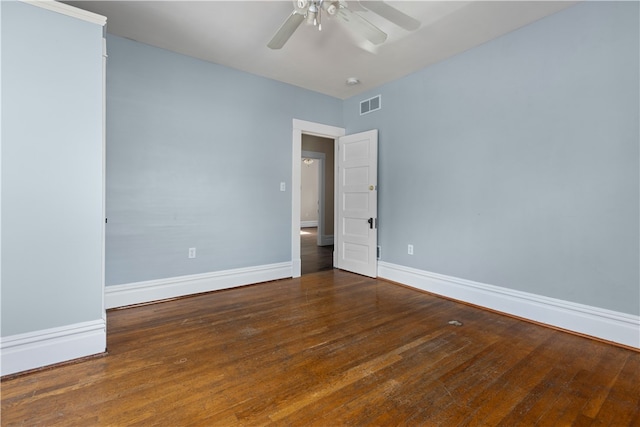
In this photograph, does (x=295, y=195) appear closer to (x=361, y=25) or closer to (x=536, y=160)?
(x=361, y=25)

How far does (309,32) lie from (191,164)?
6.30 ft

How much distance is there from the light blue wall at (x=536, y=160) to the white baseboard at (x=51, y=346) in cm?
334

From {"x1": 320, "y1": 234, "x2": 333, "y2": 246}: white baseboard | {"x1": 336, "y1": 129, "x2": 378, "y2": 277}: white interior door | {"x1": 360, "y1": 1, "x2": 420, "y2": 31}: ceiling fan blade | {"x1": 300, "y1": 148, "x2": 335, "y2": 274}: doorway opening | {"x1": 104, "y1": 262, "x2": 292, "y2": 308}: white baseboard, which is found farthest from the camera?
{"x1": 320, "y1": 234, "x2": 333, "y2": 246}: white baseboard

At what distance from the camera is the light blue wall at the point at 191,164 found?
3.04 meters

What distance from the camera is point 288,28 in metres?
2.28

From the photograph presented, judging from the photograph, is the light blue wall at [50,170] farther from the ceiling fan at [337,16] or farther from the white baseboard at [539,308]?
the white baseboard at [539,308]

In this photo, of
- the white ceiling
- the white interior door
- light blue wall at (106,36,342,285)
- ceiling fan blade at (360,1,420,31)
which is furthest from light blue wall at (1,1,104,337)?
the white interior door

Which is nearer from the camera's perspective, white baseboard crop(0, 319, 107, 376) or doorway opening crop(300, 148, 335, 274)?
white baseboard crop(0, 319, 107, 376)

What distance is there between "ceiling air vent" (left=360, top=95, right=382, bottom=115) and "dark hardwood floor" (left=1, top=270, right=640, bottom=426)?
2895 mm

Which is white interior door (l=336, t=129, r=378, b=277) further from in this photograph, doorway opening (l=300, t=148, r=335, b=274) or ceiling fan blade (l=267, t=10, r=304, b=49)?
ceiling fan blade (l=267, t=10, r=304, b=49)

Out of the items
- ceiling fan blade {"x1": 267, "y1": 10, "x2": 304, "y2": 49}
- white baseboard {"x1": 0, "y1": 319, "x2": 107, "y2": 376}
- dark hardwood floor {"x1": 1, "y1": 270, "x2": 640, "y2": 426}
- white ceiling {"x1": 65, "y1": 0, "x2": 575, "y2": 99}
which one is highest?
white ceiling {"x1": 65, "y1": 0, "x2": 575, "y2": 99}

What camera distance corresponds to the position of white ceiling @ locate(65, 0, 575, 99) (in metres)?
2.53

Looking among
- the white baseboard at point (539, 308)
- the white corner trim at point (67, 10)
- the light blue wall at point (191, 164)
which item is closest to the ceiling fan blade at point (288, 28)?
the white corner trim at point (67, 10)

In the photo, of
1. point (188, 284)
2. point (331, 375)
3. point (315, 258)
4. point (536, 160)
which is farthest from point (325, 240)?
point (331, 375)
